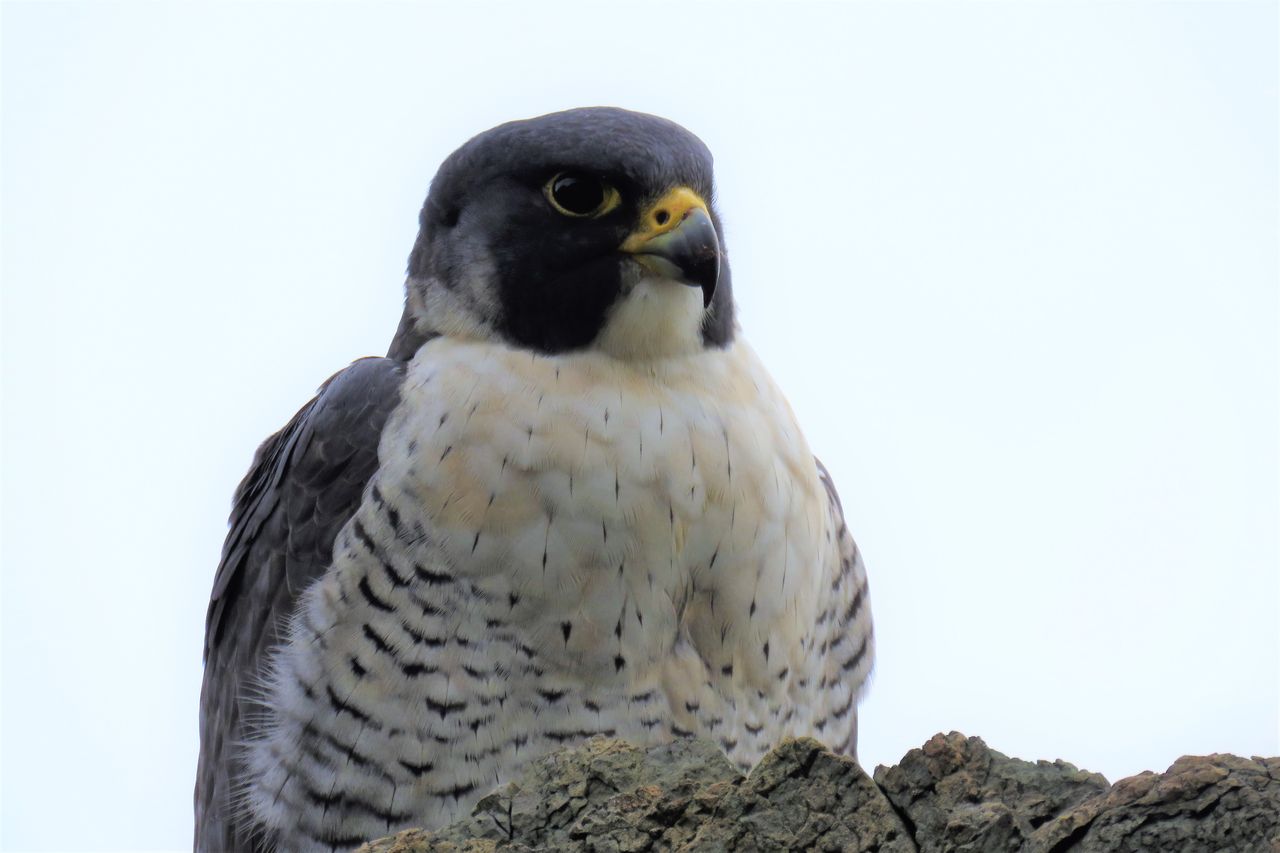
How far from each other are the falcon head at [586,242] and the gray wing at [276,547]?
0.36m

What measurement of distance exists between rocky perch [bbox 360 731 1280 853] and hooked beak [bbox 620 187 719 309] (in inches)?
61.1

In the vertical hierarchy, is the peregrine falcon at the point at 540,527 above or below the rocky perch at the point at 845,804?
above

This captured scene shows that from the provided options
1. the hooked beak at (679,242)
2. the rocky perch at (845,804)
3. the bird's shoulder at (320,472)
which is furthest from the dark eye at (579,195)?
the rocky perch at (845,804)

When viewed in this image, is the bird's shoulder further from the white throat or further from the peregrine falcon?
the white throat

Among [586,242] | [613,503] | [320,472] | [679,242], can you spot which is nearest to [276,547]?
[320,472]

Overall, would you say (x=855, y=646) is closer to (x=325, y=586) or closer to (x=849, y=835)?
(x=325, y=586)

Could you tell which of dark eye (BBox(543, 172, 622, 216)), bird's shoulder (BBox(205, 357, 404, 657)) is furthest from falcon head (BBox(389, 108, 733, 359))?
bird's shoulder (BBox(205, 357, 404, 657))

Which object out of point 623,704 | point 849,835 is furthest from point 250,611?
point 849,835

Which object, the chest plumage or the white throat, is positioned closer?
the chest plumage

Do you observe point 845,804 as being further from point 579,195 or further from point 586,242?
point 579,195

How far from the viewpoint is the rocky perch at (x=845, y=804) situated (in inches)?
101

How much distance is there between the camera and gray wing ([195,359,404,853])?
4.70 m

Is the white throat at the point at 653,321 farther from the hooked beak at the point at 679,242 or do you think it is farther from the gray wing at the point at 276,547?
the gray wing at the point at 276,547

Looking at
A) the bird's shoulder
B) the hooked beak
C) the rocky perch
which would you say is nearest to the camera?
the rocky perch
